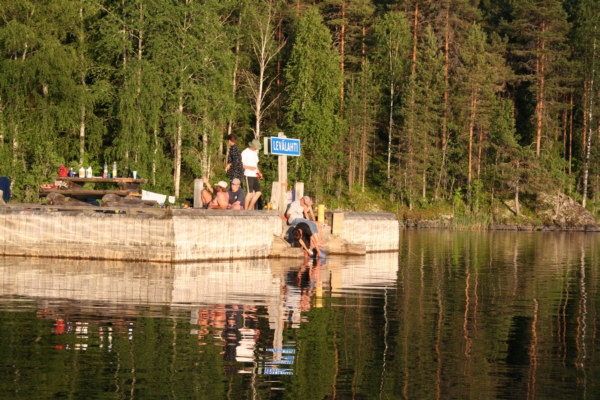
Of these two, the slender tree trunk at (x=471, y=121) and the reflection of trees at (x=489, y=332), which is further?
the slender tree trunk at (x=471, y=121)

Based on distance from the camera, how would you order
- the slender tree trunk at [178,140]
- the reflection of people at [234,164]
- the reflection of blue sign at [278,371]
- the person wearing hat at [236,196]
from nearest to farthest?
1. the reflection of blue sign at [278,371]
2. the person wearing hat at [236,196]
3. the reflection of people at [234,164]
4. the slender tree trunk at [178,140]

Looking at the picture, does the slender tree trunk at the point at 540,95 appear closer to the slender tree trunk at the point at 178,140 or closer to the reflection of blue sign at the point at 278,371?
the slender tree trunk at the point at 178,140

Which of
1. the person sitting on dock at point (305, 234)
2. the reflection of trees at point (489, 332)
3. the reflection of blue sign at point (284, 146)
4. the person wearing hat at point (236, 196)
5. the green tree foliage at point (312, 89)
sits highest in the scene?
the green tree foliage at point (312, 89)

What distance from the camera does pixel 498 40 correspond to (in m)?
74.1

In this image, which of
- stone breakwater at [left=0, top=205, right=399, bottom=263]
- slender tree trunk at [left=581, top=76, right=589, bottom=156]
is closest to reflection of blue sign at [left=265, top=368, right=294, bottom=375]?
stone breakwater at [left=0, top=205, right=399, bottom=263]

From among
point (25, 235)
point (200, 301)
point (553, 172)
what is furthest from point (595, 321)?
point (553, 172)

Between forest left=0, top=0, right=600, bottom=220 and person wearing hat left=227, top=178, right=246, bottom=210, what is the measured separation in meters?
19.2

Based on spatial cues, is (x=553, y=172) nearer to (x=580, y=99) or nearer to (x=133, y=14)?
(x=580, y=99)

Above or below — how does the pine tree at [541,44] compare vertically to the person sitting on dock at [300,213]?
above

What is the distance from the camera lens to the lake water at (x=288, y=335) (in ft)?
29.6

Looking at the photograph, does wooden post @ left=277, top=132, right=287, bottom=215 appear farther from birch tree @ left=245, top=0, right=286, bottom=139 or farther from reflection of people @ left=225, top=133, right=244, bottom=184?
birch tree @ left=245, top=0, right=286, bottom=139

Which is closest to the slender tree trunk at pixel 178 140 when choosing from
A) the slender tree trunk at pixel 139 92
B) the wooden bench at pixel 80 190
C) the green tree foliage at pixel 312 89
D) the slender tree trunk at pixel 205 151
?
the slender tree trunk at pixel 205 151

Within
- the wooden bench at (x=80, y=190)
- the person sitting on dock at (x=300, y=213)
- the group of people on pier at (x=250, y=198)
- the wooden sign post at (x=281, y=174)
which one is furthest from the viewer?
the wooden sign post at (x=281, y=174)

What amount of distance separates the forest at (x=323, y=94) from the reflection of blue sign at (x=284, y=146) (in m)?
17.6
